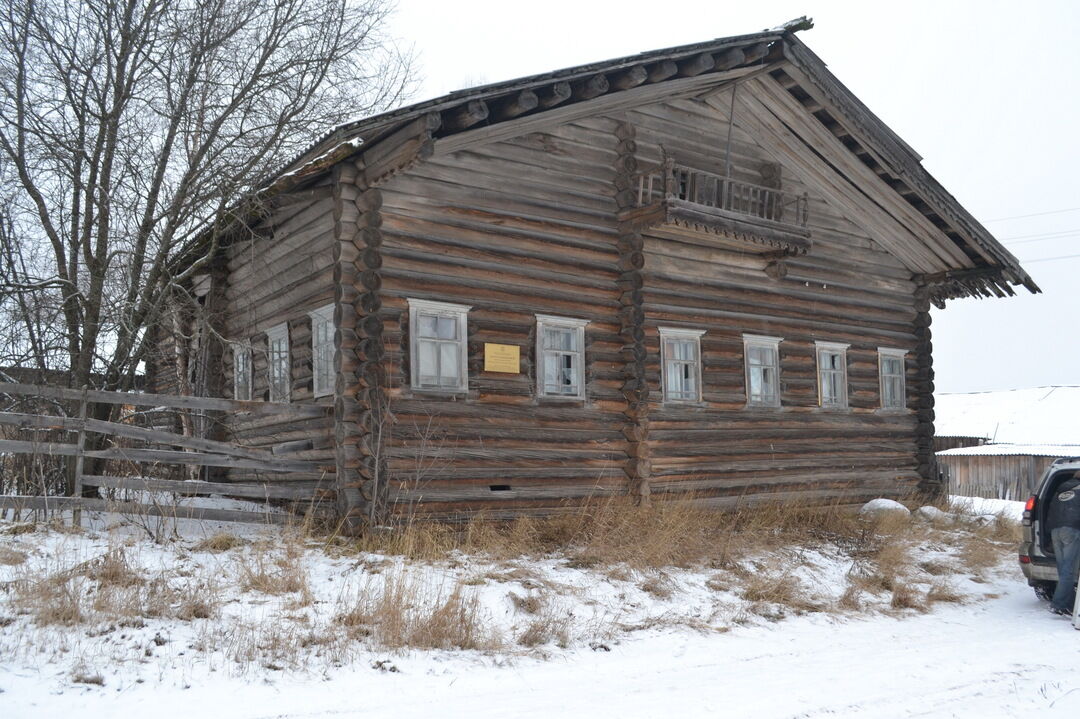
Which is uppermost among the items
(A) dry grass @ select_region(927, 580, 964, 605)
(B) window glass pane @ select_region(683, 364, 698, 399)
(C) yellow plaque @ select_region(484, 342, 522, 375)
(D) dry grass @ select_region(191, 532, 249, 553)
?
(C) yellow plaque @ select_region(484, 342, 522, 375)

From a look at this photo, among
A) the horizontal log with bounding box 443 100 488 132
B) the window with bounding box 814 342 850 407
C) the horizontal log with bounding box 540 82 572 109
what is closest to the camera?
the horizontal log with bounding box 443 100 488 132

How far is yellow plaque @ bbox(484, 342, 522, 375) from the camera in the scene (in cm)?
1224

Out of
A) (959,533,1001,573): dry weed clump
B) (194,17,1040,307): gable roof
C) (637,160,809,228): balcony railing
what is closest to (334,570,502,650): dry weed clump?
(194,17,1040,307): gable roof

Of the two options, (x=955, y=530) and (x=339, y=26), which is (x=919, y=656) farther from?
(x=339, y=26)

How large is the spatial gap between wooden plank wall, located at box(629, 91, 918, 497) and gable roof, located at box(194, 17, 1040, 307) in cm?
102

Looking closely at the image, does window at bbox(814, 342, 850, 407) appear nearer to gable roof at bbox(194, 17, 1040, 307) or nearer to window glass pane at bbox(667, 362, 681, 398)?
gable roof at bbox(194, 17, 1040, 307)

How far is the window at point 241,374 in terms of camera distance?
49.5 ft

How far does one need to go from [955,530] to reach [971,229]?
5935 mm

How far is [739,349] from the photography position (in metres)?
15.5

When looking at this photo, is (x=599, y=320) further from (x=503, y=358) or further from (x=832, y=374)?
(x=832, y=374)

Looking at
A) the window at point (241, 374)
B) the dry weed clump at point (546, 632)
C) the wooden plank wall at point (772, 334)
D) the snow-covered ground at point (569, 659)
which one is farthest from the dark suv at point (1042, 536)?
the window at point (241, 374)

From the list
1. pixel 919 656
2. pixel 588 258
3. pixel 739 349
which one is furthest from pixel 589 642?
pixel 739 349

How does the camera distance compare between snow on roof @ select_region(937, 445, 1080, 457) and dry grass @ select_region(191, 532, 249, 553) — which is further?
snow on roof @ select_region(937, 445, 1080, 457)

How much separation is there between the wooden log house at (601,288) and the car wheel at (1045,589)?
5.22 m
